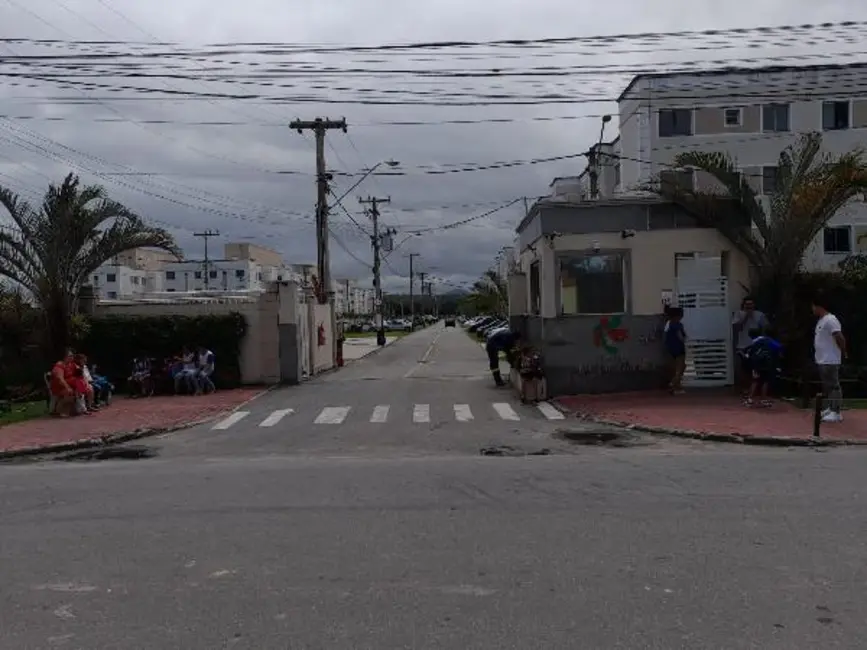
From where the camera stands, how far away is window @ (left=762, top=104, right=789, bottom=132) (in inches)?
1693

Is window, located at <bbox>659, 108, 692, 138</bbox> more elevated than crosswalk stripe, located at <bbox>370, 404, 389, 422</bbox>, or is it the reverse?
window, located at <bbox>659, 108, 692, 138</bbox>

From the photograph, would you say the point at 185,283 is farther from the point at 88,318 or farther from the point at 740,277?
the point at 740,277

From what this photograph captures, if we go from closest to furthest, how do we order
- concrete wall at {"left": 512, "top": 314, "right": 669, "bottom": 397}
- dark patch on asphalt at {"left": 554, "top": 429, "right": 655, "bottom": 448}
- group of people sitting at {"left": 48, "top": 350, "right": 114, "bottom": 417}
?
dark patch on asphalt at {"left": 554, "top": 429, "right": 655, "bottom": 448}, group of people sitting at {"left": 48, "top": 350, "right": 114, "bottom": 417}, concrete wall at {"left": 512, "top": 314, "right": 669, "bottom": 397}

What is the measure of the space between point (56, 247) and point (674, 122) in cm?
3034

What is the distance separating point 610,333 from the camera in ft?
62.7

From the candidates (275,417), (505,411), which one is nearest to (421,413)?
(505,411)

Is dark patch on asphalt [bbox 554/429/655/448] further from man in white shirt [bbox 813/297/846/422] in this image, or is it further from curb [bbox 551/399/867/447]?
man in white shirt [bbox 813/297/846/422]

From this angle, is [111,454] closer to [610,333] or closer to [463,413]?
[463,413]

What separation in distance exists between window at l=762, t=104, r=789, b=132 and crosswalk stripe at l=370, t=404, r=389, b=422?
102 ft

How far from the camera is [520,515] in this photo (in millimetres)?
7832

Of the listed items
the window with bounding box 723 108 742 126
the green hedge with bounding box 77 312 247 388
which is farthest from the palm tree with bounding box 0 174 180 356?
the window with bounding box 723 108 742 126

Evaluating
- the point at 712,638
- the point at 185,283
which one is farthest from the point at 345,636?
the point at 185,283

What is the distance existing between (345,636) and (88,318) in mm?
21499

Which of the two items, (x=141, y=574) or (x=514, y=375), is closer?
(x=141, y=574)
